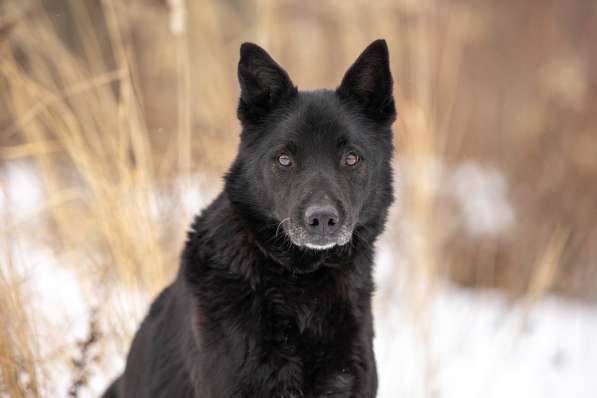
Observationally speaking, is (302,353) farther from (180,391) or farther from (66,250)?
(66,250)

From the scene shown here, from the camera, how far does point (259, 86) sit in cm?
283

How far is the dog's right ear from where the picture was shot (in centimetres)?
271

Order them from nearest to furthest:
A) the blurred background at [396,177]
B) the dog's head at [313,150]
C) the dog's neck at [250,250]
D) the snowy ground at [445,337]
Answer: the dog's head at [313,150], the dog's neck at [250,250], the blurred background at [396,177], the snowy ground at [445,337]

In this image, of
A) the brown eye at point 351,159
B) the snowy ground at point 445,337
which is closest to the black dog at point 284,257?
the brown eye at point 351,159

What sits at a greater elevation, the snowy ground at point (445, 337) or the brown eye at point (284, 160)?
the brown eye at point (284, 160)

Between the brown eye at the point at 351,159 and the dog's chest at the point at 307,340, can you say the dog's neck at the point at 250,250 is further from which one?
the brown eye at the point at 351,159

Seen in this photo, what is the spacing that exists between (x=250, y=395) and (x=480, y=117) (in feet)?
19.6

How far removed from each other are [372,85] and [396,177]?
389cm

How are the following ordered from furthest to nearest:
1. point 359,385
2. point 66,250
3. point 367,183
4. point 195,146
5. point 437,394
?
point 195,146, point 437,394, point 66,250, point 367,183, point 359,385

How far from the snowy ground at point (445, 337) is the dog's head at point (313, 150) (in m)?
1.54

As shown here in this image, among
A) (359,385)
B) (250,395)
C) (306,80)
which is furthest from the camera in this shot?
(306,80)

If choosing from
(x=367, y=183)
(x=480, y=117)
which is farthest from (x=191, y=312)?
(x=480, y=117)

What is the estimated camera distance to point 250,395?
2438mm

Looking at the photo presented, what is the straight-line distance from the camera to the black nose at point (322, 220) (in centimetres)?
251
